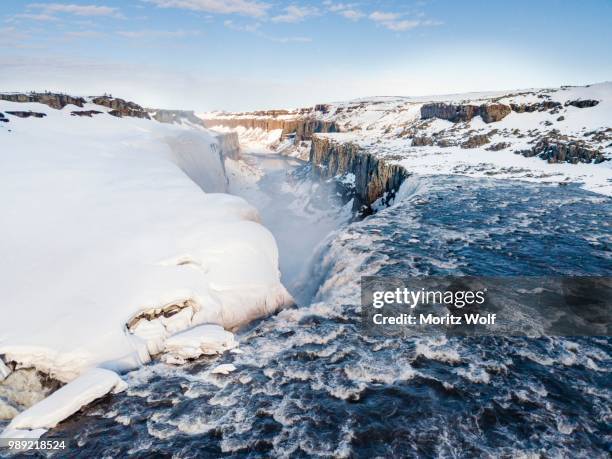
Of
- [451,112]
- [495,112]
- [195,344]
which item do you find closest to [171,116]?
[451,112]

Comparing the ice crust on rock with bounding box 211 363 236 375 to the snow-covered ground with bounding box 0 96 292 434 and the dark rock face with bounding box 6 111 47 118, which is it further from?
the dark rock face with bounding box 6 111 47 118

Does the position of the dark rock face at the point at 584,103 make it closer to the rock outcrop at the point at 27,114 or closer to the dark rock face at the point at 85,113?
the dark rock face at the point at 85,113

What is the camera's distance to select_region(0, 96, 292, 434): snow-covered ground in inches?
447

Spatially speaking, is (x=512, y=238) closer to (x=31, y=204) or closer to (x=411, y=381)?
(x=411, y=381)

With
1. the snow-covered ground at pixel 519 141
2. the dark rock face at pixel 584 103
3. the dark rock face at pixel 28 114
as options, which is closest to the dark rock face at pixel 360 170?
the snow-covered ground at pixel 519 141

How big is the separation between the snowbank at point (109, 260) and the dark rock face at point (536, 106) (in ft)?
227

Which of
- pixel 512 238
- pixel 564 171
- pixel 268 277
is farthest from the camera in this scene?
pixel 564 171

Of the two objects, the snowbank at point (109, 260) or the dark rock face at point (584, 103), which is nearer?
the snowbank at point (109, 260)

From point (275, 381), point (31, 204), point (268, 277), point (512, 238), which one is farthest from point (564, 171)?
point (31, 204)

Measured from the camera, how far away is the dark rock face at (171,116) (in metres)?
105

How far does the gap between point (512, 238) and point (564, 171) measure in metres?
23.7

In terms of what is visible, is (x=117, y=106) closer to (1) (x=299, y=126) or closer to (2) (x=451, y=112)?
(2) (x=451, y=112)

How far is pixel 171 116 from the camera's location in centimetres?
11156

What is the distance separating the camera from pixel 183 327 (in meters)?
13.3
